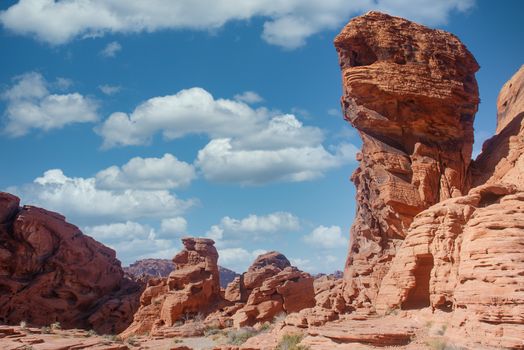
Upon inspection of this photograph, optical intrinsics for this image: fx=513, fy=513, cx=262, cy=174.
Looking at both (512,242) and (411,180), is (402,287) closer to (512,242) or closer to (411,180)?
(512,242)

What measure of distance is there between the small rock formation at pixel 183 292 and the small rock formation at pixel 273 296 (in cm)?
292

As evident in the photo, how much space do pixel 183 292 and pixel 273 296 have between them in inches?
278

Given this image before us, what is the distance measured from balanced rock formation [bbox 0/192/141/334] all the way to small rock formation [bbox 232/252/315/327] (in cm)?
1221

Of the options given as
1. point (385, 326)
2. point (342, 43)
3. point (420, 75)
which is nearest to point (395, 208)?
point (420, 75)

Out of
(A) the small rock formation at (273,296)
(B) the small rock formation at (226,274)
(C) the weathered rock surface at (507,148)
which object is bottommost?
(A) the small rock formation at (273,296)

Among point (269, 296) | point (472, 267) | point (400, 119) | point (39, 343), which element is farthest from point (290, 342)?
point (400, 119)

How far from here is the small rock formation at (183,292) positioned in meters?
37.6

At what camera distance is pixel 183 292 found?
38.5 metres

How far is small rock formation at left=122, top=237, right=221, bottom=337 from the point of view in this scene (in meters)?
37.6

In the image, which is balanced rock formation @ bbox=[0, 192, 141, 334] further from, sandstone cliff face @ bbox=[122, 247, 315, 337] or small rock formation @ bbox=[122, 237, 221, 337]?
sandstone cliff face @ bbox=[122, 247, 315, 337]

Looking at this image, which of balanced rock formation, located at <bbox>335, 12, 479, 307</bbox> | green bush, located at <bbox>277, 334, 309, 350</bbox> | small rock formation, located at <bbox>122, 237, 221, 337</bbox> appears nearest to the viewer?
green bush, located at <bbox>277, 334, 309, 350</bbox>

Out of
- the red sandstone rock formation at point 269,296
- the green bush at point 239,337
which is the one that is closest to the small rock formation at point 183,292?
the red sandstone rock formation at point 269,296

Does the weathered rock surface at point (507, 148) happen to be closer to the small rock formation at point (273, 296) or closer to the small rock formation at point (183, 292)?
the small rock formation at point (273, 296)

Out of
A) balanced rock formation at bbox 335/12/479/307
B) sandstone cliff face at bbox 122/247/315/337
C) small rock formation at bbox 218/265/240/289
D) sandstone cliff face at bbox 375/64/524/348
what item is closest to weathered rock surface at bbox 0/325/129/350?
sandstone cliff face at bbox 122/247/315/337
